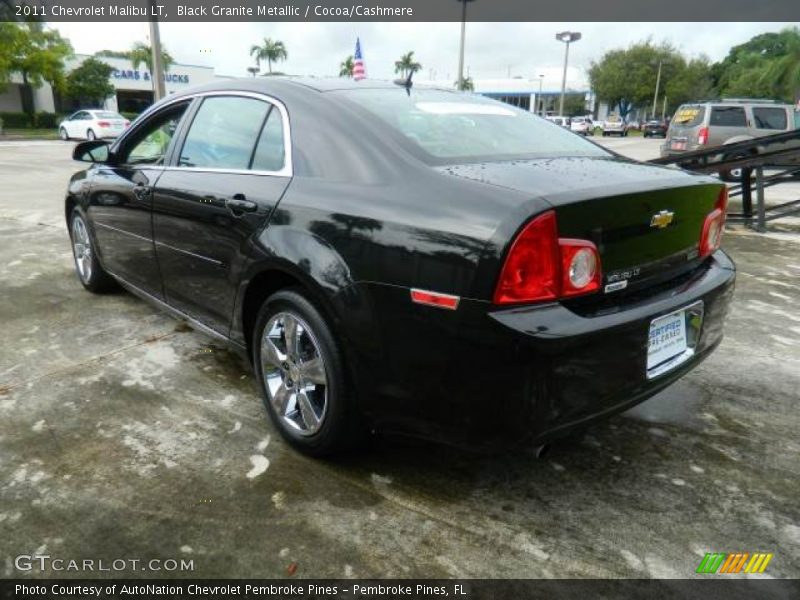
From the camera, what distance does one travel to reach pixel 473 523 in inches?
86.8

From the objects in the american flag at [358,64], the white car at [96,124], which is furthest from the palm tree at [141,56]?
the american flag at [358,64]

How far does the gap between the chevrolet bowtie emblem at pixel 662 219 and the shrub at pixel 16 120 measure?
4314 cm

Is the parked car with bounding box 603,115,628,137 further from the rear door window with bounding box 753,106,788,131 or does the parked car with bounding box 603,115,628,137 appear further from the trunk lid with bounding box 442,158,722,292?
the trunk lid with bounding box 442,158,722,292

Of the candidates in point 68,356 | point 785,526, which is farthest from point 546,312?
point 68,356

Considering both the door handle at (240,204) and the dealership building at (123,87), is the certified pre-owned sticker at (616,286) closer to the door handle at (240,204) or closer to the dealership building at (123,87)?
the door handle at (240,204)

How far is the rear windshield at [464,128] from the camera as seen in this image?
246 cm

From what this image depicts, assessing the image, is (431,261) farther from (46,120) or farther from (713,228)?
(46,120)

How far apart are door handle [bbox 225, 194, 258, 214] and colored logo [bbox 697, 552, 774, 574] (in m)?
2.11

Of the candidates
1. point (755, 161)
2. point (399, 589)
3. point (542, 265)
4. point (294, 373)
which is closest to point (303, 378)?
point (294, 373)

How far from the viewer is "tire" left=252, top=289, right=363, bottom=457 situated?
2354 mm

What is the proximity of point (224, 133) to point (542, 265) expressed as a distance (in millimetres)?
1882

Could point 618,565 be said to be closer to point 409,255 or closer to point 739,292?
point 409,255

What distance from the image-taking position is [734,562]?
2.04 m

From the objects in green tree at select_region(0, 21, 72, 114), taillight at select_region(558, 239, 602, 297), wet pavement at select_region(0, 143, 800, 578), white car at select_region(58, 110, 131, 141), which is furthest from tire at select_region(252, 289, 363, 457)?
green tree at select_region(0, 21, 72, 114)
